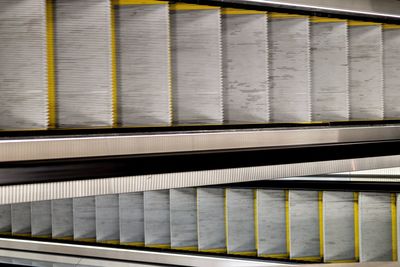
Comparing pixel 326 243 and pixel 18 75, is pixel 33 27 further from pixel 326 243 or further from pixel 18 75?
pixel 326 243

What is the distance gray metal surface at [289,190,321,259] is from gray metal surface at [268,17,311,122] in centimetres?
139

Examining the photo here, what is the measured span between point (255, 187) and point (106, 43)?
2844 mm

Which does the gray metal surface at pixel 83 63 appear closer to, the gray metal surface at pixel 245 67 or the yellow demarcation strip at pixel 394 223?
the gray metal surface at pixel 245 67

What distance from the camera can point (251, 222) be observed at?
5.45m

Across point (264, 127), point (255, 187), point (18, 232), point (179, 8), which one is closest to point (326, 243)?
point (255, 187)

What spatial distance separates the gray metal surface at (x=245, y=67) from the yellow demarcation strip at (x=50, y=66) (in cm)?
161

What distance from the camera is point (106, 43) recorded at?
3.38m

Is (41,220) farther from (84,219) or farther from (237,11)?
(237,11)

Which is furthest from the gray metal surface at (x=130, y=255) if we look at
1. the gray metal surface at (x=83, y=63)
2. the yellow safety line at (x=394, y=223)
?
the gray metal surface at (x=83, y=63)

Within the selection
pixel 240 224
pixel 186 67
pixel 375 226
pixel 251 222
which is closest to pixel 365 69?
pixel 375 226

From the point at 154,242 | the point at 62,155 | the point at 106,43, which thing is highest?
the point at 106,43

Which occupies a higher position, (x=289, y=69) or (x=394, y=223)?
(x=289, y=69)

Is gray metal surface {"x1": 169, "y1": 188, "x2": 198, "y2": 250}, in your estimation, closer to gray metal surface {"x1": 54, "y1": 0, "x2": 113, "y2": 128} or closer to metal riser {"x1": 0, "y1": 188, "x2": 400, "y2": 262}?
metal riser {"x1": 0, "y1": 188, "x2": 400, "y2": 262}

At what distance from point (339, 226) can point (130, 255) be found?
284cm
